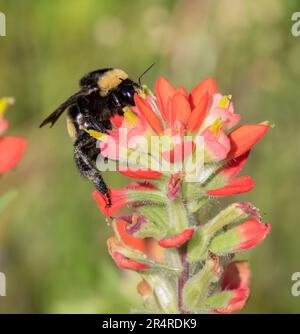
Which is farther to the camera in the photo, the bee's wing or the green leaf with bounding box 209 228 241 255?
the bee's wing

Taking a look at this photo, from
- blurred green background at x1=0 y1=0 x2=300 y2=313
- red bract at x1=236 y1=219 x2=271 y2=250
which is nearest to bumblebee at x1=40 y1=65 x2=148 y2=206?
red bract at x1=236 y1=219 x2=271 y2=250

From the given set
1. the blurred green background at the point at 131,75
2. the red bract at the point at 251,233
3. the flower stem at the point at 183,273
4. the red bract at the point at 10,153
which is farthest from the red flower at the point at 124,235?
the blurred green background at the point at 131,75

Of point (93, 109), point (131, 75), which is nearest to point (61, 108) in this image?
point (93, 109)

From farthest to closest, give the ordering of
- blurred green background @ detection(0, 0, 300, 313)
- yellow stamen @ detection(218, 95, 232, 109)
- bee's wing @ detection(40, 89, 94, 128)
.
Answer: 1. blurred green background @ detection(0, 0, 300, 313)
2. bee's wing @ detection(40, 89, 94, 128)
3. yellow stamen @ detection(218, 95, 232, 109)

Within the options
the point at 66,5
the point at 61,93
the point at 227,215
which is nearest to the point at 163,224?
the point at 227,215

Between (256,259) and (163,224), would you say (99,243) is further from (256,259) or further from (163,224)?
(163,224)

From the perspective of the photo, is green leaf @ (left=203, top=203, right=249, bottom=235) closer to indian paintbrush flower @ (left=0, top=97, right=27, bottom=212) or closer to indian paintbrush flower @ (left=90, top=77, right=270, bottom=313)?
indian paintbrush flower @ (left=90, top=77, right=270, bottom=313)

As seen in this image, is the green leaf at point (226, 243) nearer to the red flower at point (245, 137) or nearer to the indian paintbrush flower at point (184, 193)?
the indian paintbrush flower at point (184, 193)
